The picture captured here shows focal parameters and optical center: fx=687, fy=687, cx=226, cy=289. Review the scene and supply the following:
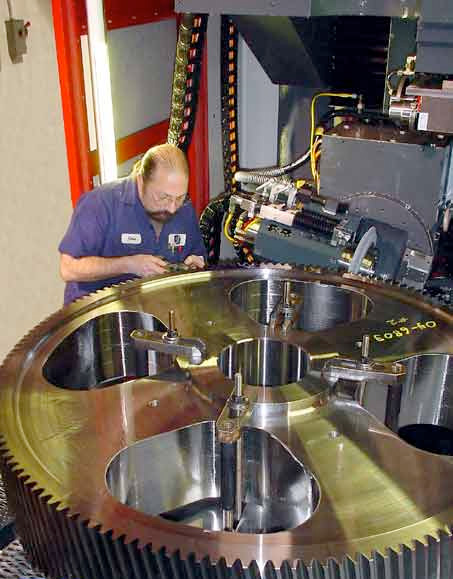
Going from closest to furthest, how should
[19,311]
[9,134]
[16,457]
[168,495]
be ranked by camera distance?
[16,457] < [168,495] < [9,134] < [19,311]

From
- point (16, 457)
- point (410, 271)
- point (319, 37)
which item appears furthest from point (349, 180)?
point (16, 457)

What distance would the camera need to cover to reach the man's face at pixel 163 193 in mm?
2025

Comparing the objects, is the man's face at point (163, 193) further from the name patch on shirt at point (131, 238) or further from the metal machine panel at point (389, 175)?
the metal machine panel at point (389, 175)

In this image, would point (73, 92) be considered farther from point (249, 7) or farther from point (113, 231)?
point (249, 7)

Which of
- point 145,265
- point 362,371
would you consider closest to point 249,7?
point 362,371

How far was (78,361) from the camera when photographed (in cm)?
129

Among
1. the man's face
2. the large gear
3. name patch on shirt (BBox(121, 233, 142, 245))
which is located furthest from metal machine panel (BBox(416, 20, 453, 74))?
name patch on shirt (BBox(121, 233, 142, 245))

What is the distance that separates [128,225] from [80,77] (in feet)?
2.46

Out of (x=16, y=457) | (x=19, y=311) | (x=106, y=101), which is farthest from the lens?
(x=19, y=311)

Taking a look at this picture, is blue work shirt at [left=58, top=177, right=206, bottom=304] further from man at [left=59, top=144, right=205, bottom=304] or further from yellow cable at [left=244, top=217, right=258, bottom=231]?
A: yellow cable at [left=244, top=217, right=258, bottom=231]

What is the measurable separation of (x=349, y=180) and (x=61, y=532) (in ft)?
4.43

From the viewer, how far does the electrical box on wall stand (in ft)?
7.52

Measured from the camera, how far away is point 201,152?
355 cm

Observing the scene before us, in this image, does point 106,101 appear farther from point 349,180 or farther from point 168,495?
point 168,495
